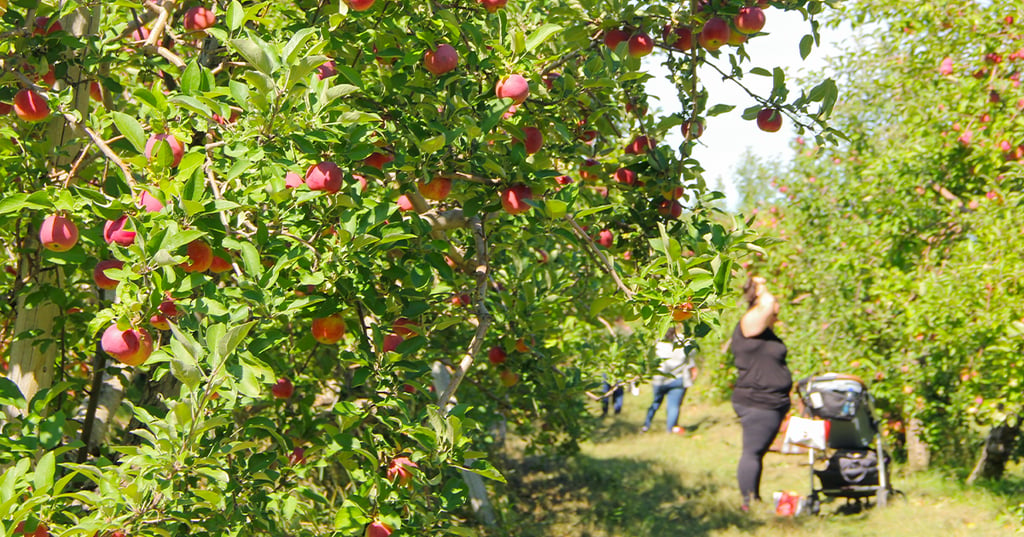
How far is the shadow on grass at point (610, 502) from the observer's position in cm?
557

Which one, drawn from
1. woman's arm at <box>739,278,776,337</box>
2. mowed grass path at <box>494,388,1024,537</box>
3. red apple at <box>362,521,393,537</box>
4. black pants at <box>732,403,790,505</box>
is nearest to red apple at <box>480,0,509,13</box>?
red apple at <box>362,521,393,537</box>

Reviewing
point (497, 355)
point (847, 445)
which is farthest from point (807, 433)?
point (497, 355)

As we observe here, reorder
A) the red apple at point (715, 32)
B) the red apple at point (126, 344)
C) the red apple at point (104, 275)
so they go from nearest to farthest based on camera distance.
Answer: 1. the red apple at point (126, 344)
2. the red apple at point (104, 275)
3. the red apple at point (715, 32)

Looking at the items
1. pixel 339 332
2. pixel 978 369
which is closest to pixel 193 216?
pixel 339 332

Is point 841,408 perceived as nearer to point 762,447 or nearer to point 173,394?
point 762,447

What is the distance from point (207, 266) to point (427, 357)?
1291 millimetres

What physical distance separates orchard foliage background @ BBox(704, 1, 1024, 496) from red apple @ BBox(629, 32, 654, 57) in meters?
2.25

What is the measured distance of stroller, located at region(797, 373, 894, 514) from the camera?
18.8 ft

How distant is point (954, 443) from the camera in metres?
6.90

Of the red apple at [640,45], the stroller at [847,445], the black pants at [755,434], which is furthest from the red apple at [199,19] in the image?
the stroller at [847,445]

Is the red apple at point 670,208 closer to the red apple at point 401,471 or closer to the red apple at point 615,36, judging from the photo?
the red apple at point 615,36

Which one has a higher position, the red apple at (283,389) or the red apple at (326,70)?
the red apple at (326,70)

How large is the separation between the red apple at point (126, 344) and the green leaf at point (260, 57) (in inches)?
23.9

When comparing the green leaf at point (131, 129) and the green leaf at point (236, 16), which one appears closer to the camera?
the green leaf at point (131, 129)
